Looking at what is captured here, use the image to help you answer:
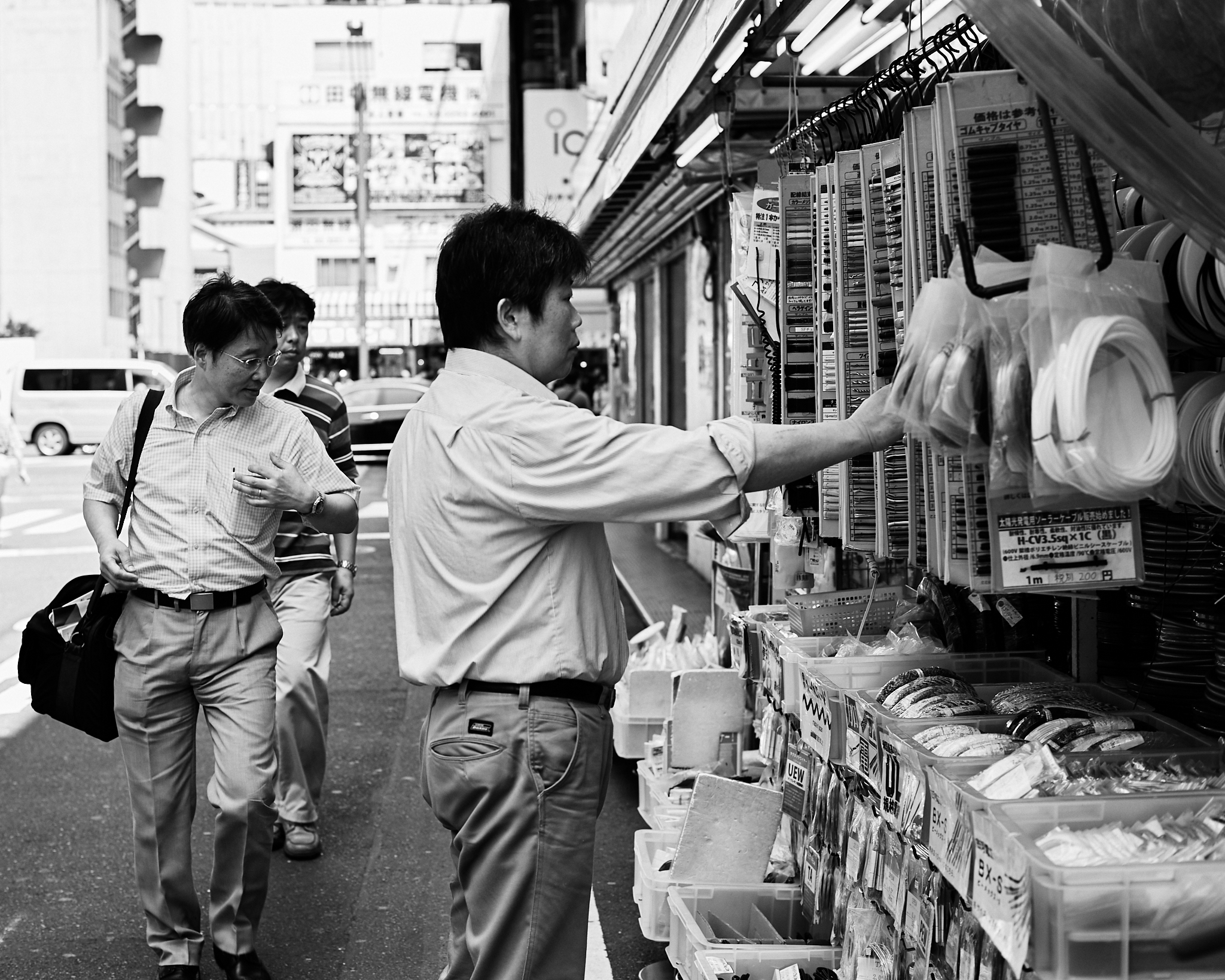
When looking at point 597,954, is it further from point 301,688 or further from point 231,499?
point 231,499

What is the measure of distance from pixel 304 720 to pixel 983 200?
12.6 feet

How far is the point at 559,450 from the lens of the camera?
245 centimetres

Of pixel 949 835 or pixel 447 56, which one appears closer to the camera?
pixel 949 835

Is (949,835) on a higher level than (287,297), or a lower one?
lower

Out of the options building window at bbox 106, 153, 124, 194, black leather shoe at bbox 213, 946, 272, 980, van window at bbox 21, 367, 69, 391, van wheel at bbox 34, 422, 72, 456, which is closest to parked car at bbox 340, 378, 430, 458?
van wheel at bbox 34, 422, 72, 456

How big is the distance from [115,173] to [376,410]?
32218mm

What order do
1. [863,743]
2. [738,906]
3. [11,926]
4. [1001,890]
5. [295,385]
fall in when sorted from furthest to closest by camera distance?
A: 1. [295,385]
2. [11,926]
3. [738,906]
4. [863,743]
5. [1001,890]

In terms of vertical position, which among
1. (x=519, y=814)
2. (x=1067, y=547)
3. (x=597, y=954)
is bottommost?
(x=597, y=954)

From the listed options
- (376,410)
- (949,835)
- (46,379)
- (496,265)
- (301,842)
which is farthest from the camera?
(46,379)

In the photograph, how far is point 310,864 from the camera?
535 cm

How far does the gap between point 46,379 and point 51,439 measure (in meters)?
1.33

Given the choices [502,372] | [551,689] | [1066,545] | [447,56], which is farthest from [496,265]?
[447,56]

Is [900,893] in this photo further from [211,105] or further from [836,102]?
[211,105]

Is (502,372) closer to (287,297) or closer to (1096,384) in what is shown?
(1096,384)
